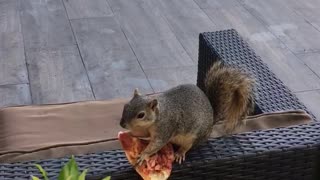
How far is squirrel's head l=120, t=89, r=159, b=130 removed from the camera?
1.12 meters

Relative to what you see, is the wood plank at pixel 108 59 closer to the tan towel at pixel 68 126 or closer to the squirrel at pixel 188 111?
the tan towel at pixel 68 126

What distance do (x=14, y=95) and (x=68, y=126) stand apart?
3.34ft

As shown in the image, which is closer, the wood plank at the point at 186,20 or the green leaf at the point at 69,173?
the green leaf at the point at 69,173

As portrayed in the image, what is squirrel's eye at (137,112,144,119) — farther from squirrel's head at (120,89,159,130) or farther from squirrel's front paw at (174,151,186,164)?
squirrel's front paw at (174,151,186,164)

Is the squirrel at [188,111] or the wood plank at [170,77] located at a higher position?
the squirrel at [188,111]

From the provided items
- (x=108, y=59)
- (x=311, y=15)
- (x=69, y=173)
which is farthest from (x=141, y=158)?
(x=311, y=15)

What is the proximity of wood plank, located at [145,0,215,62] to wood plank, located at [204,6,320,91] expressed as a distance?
8 cm

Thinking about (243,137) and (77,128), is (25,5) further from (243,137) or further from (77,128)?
(243,137)

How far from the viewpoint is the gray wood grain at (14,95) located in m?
2.45

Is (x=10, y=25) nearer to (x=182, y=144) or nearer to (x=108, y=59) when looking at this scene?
(x=108, y=59)

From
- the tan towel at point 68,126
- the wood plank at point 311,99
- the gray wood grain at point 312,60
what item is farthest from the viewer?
the gray wood grain at point 312,60

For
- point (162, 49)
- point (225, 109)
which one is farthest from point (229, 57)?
point (162, 49)

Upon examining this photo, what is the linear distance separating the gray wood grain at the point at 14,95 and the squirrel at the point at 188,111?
136 cm

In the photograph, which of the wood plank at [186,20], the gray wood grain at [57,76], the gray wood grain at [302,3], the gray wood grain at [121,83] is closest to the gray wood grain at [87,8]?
the wood plank at [186,20]
